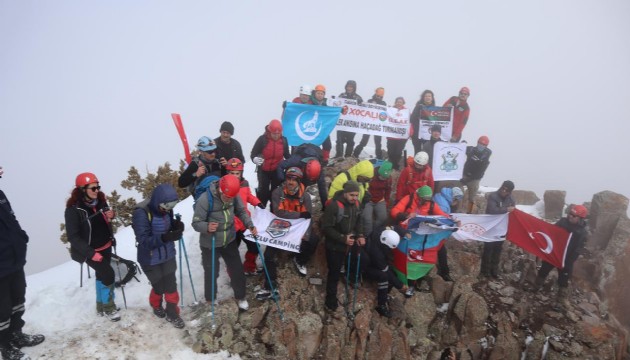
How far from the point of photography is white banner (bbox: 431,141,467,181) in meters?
11.2

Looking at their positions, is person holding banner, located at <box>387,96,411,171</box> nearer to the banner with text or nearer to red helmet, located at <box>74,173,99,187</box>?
the banner with text

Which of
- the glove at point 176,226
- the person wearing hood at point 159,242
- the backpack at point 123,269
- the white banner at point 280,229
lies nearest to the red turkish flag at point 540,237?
the white banner at point 280,229

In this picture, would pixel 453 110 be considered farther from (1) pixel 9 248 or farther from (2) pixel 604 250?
(1) pixel 9 248

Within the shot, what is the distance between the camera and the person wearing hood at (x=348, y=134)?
41.0 ft

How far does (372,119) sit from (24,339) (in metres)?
11.0

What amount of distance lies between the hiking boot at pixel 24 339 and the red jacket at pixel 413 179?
28.5 feet

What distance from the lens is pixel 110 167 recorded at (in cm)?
12725

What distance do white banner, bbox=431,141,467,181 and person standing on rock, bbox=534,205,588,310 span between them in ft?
10.7

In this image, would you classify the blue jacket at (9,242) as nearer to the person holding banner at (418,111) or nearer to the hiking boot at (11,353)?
the hiking boot at (11,353)

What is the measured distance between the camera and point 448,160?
11289 mm

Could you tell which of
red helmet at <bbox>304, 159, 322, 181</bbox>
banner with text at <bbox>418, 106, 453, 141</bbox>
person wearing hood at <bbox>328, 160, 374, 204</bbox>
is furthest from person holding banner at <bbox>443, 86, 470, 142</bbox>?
red helmet at <bbox>304, 159, 322, 181</bbox>

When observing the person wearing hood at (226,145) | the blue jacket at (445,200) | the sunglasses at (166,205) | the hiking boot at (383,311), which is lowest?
the hiking boot at (383,311)

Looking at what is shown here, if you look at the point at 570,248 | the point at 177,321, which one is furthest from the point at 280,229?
the point at 570,248

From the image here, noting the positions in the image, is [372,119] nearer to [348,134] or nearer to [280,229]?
[348,134]
